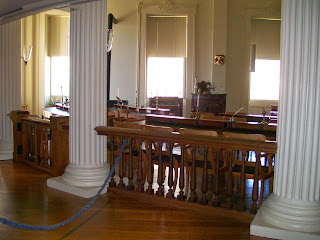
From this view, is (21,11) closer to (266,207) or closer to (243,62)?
(266,207)

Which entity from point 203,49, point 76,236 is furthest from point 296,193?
point 203,49

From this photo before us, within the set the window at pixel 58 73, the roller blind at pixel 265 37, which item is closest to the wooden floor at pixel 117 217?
the window at pixel 58 73

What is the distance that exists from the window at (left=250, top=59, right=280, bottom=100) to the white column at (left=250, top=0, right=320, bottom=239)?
39.5ft

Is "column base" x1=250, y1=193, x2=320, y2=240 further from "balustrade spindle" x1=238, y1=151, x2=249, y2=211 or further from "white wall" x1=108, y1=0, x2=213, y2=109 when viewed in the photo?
"white wall" x1=108, y1=0, x2=213, y2=109

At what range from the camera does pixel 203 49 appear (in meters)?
14.1

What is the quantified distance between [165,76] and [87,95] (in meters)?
10.7

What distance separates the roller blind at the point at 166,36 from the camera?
14359 mm

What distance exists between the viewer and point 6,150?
20.7 feet

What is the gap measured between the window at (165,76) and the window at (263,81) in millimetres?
3028

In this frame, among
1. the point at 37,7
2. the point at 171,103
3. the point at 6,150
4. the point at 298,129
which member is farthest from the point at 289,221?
the point at 171,103

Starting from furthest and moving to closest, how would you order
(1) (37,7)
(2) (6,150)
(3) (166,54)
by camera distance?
(3) (166,54), (2) (6,150), (1) (37,7)

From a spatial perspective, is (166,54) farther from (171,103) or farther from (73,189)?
(73,189)

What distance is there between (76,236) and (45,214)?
656 mm

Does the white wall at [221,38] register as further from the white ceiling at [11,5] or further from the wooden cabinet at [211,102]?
the white ceiling at [11,5]
